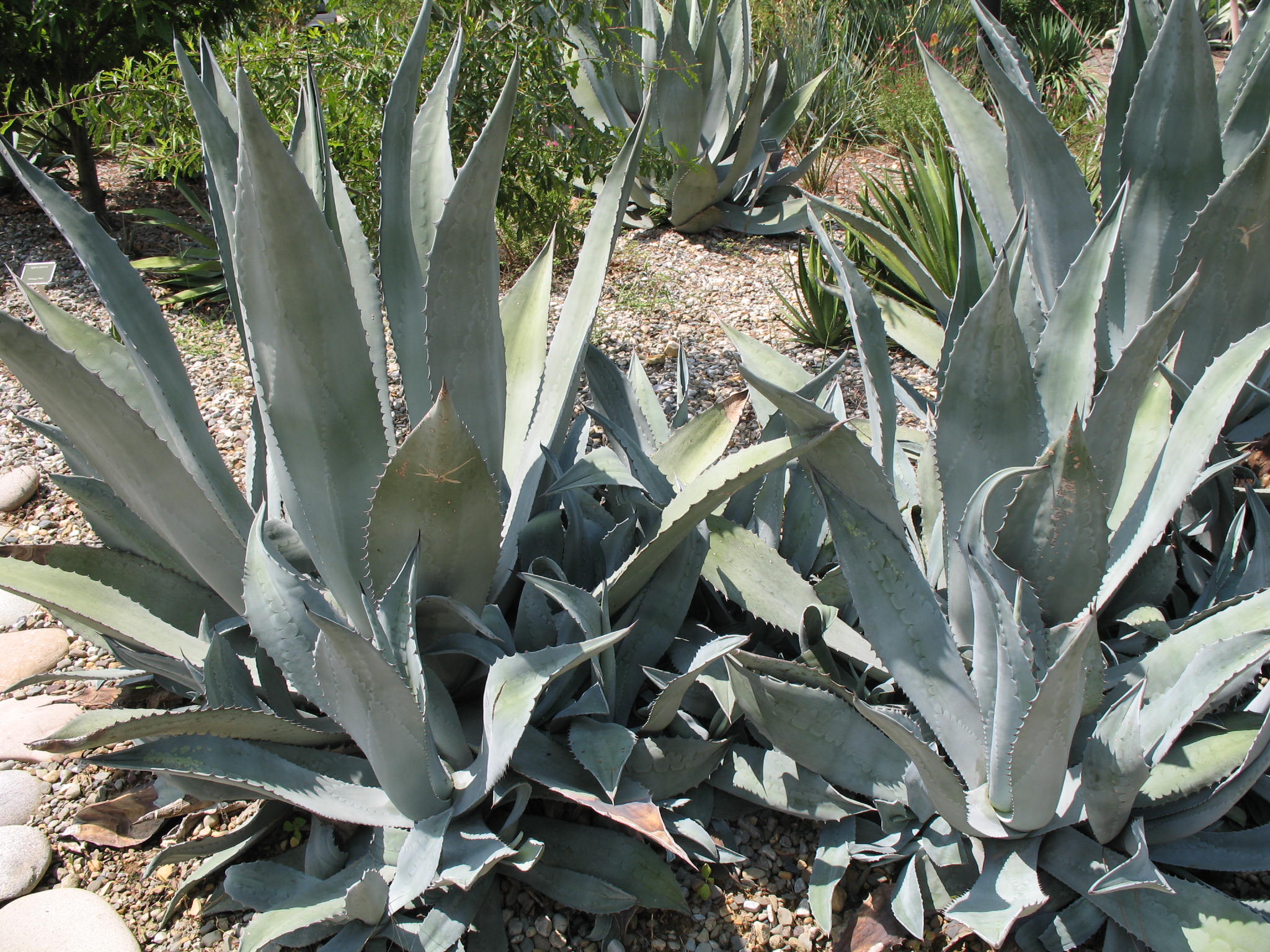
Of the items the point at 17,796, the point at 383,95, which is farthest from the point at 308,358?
the point at 383,95

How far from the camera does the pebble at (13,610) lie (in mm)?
2260

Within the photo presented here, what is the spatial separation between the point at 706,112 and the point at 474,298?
3210 millimetres

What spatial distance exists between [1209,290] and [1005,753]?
1.22m

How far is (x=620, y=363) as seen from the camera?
323cm

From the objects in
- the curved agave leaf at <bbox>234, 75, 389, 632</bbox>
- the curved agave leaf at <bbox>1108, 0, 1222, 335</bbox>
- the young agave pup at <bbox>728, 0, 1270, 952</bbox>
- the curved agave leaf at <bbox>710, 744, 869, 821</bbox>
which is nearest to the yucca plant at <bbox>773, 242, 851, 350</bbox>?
the curved agave leaf at <bbox>1108, 0, 1222, 335</bbox>

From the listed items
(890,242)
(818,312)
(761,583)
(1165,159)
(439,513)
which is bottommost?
(761,583)

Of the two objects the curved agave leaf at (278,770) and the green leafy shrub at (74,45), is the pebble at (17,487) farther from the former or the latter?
the green leafy shrub at (74,45)

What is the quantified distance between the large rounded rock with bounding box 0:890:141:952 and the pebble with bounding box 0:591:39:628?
880 millimetres

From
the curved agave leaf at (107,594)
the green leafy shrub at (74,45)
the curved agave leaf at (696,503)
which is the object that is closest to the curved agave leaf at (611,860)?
the curved agave leaf at (696,503)

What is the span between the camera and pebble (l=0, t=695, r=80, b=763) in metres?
1.89

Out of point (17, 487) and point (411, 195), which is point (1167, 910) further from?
point (17, 487)

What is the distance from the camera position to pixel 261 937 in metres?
1.35

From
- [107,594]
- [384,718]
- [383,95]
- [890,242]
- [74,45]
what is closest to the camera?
[384,718]

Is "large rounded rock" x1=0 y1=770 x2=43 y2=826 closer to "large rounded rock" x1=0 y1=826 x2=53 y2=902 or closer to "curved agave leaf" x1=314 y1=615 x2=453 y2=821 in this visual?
"large rounded rock" x1=0 y1=826 x2=53 y2=902
